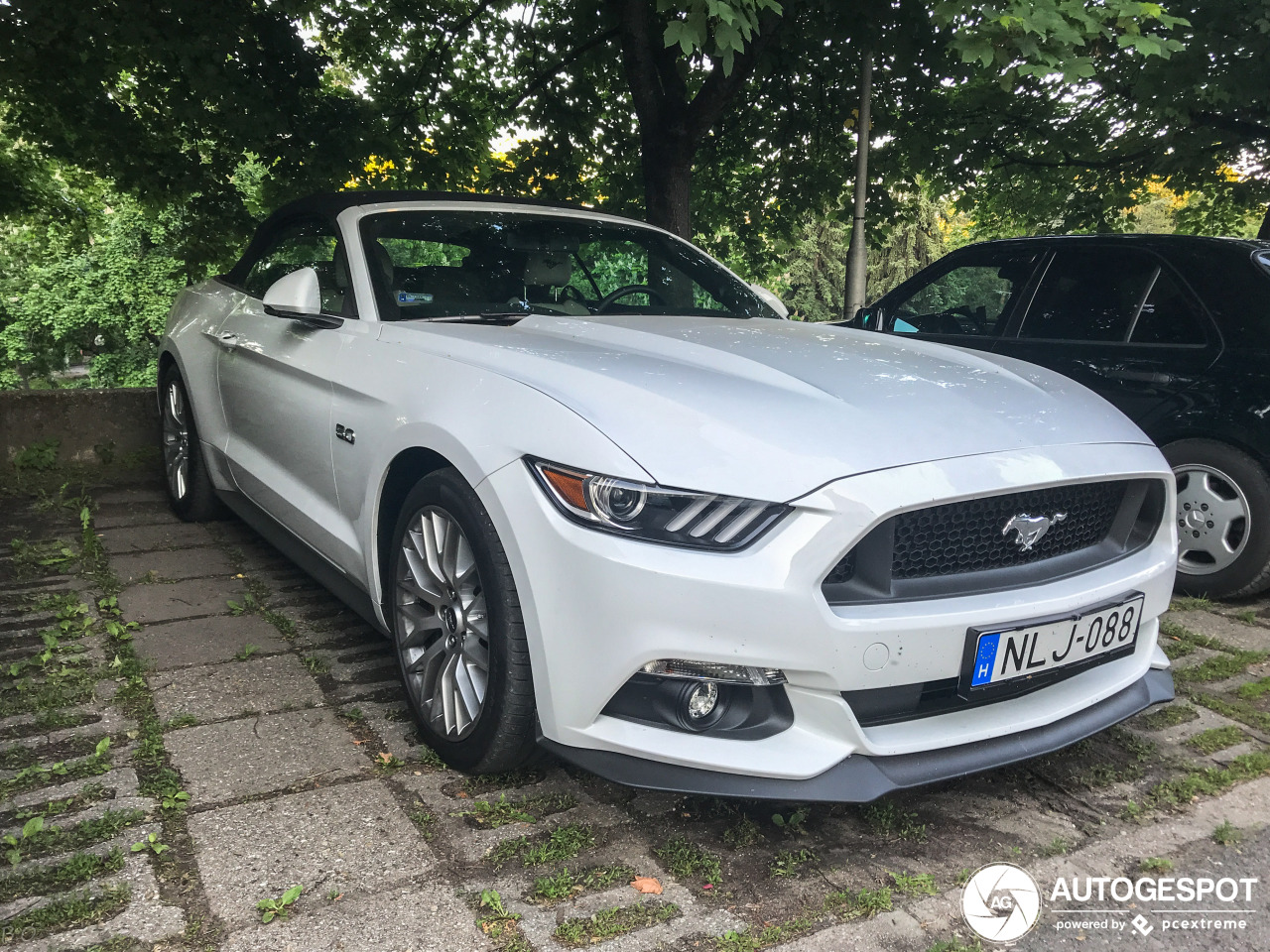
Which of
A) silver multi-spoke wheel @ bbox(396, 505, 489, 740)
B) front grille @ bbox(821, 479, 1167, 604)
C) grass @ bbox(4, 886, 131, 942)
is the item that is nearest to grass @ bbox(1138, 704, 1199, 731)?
front grille @ bbox(821, 479, 1167, 604)

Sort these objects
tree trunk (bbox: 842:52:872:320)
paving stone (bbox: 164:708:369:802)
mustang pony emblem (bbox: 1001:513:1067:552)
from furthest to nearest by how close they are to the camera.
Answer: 1. tree trunk (bbox: 842:52:872:320)
2. paving stone (bbox: 164:708:369:802)
3. mustang pony emblem (bbox: 1001:513:1067:552)

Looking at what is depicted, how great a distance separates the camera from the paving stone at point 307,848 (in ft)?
6.80

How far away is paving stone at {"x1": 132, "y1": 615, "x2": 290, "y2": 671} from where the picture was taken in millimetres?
3350

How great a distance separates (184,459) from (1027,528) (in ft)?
13.6

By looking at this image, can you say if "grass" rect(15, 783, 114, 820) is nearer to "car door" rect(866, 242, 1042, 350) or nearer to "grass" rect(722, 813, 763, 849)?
"grass" rect(722, 813, 763, 849)

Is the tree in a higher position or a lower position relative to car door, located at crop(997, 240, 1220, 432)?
higher

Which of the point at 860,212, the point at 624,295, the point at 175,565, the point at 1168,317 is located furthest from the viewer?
the point at 860,212

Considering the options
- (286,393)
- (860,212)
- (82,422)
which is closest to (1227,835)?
(286,393)

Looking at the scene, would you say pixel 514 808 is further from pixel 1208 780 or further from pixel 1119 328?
pixel 1119 328

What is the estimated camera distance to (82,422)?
239 inches

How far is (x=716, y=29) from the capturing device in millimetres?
4301

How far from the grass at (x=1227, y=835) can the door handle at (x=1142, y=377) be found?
2.35 m

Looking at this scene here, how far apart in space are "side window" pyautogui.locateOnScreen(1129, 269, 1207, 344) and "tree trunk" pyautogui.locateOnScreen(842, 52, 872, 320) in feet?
15.8

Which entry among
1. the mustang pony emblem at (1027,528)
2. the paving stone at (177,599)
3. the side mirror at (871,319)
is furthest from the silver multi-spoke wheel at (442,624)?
the side mirror at (871,319)
